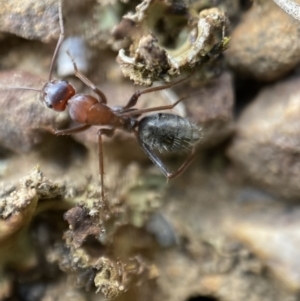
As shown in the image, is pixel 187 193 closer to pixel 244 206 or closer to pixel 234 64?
pixel 244 206

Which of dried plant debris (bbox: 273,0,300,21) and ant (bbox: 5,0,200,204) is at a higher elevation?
dried plant debris (bbox: 273,0,300,21)

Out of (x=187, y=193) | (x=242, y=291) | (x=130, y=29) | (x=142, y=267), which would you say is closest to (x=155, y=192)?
(x=187, y=193)

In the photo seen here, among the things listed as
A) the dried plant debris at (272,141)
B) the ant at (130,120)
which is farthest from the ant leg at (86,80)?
the dried plant debris at (272,141)

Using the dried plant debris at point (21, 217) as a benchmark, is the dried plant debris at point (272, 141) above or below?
above

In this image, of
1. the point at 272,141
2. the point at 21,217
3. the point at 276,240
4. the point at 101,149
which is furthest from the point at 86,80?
the point at 276,240

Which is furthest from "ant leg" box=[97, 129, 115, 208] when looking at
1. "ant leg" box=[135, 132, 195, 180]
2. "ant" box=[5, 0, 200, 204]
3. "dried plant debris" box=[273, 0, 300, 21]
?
"dried plant debris" box=[273, 0, 300, 21]

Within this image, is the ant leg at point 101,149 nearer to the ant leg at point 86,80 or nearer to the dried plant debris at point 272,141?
the ant leg at point 86,80

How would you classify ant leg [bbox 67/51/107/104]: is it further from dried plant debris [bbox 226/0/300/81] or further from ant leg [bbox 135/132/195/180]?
dried plant debris [bbox 226/0/300/81]

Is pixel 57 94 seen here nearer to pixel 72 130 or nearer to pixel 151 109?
pixel 72 130
